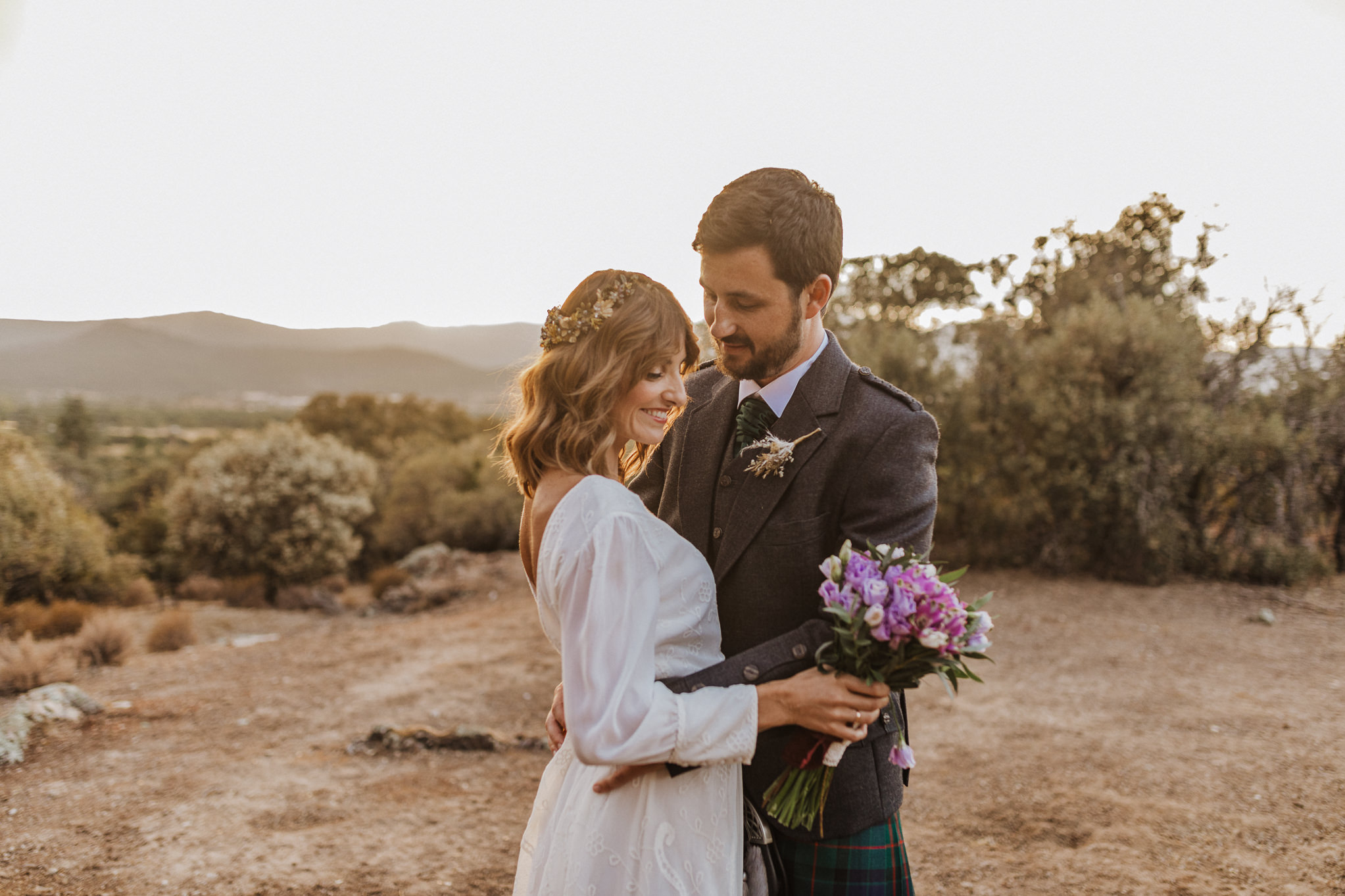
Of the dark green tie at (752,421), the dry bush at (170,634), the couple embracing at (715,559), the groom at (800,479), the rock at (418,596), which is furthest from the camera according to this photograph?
the rock at (418,596)

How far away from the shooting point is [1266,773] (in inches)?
224

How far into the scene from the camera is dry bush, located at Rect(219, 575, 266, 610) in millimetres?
14508

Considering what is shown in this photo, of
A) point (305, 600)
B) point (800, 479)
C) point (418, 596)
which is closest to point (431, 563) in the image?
point (418, 596)

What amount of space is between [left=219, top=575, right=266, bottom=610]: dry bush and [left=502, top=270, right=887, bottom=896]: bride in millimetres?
14200

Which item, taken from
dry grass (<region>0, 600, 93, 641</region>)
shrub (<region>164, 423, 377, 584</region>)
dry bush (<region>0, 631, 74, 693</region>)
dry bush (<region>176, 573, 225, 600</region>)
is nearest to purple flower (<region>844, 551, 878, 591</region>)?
dry bush (<region>0, 631, 74, 693</region>)

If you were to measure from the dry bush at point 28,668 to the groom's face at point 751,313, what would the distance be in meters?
8.70

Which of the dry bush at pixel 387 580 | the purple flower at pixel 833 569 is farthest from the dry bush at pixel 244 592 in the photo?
the purple flower at pixel 833 569

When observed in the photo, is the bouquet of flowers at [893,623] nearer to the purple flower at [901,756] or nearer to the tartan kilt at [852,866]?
the purple flower at [901,756]

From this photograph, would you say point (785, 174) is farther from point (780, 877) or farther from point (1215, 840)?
point (1215, 840)

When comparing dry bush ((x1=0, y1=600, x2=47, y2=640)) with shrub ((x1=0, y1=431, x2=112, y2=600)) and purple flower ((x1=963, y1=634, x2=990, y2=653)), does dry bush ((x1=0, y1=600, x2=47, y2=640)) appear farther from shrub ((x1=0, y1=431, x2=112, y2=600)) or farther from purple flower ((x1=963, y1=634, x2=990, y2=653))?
purple flower ((x1=963, y1=634, x2=990, y2=653))

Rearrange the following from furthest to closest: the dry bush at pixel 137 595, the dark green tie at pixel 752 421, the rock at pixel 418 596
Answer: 1. the dry bush at pixel 137 595
2. the rock at pixel 418 596
3. the dark green tie at pixel 752 421

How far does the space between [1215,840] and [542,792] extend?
4.66m

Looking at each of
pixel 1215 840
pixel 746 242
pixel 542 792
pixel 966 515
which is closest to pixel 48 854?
pixel 542 792

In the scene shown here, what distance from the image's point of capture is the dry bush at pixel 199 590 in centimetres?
1484
